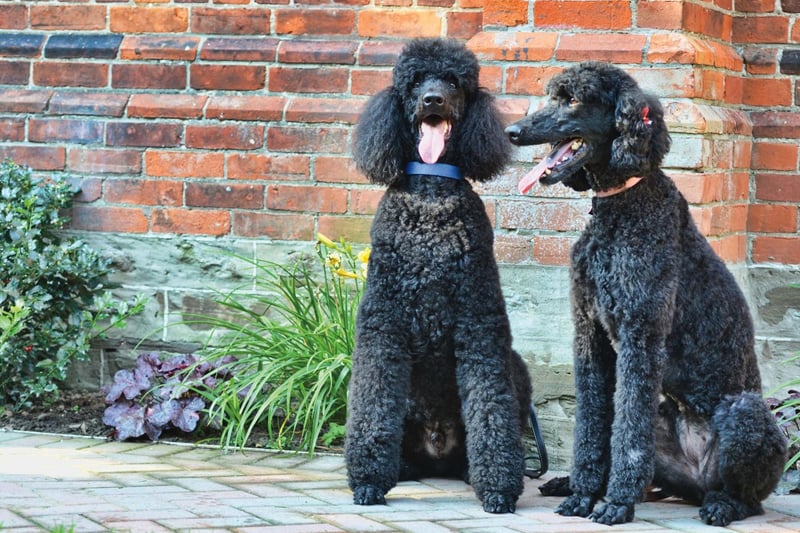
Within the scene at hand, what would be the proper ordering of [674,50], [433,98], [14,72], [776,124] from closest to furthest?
[433,98] → [674,50] → [776,124] → [14,72]

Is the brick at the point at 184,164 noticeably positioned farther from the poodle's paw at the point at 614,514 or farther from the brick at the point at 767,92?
the poodle's paw at the point at 614,514

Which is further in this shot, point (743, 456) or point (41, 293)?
→ point (41, 293)

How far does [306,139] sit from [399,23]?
712 millimetres

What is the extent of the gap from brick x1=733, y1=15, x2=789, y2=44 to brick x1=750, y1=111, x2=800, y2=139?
34 cm

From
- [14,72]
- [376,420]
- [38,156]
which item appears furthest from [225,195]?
[376,420]

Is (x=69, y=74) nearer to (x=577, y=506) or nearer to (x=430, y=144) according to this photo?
(x=430, y=144)

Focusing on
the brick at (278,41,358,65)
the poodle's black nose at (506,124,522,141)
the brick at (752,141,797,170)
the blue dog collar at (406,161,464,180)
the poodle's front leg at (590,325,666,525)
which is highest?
the brick at (278,41,358,65)

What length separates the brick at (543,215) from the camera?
16.4 feet

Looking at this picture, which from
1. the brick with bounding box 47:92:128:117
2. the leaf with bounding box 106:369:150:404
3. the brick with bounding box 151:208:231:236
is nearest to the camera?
the leaf with bounding box 106:369:150:404

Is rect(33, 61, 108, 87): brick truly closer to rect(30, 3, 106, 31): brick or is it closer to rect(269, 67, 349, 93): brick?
rect(30, 3, 106, 31): brick

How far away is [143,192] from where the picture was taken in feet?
19.1

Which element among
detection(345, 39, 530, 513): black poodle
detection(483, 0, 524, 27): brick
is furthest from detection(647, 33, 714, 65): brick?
detection(345, 39, 530, 513): black poodle

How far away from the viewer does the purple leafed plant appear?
16.7 feet

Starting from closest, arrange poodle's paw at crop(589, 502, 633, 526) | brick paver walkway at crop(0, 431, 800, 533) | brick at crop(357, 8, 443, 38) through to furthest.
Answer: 1. brick paver walkway at crop(0, 431, 800, 533)
2. poodle's paw at crop(589, 502, 633, 526)
3. brick at crop(357, 8, 443, 38)
